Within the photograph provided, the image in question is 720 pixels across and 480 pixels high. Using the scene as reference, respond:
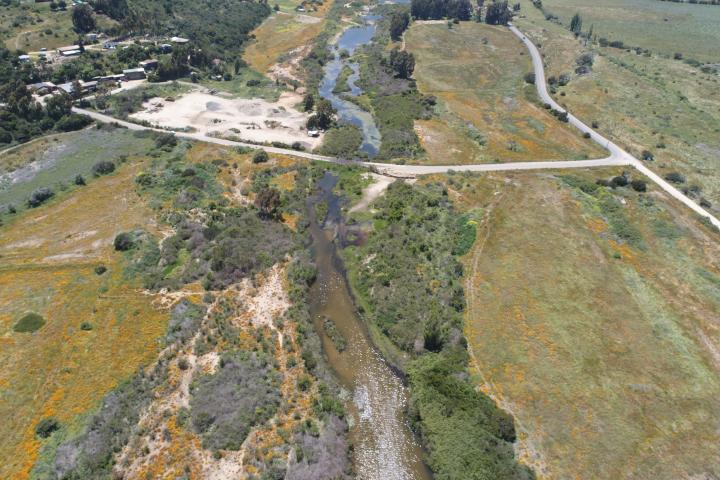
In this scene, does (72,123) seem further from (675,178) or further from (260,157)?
(675,178)

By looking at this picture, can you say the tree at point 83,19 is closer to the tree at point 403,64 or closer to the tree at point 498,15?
the tree at point 403,64

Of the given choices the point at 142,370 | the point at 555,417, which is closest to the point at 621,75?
the point at 555,417

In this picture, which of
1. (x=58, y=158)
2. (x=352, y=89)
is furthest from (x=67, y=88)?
(x=352, y=89)

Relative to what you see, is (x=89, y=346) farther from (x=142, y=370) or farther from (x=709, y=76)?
(x=709, y=76)

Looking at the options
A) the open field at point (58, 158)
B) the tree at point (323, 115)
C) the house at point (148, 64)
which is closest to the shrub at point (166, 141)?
the open field at point (58, 158)

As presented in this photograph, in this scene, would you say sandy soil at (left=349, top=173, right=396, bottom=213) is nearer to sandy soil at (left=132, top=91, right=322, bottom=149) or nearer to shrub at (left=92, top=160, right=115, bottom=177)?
sandy soil at (left=132, top=91, right=322, bottom=149)
